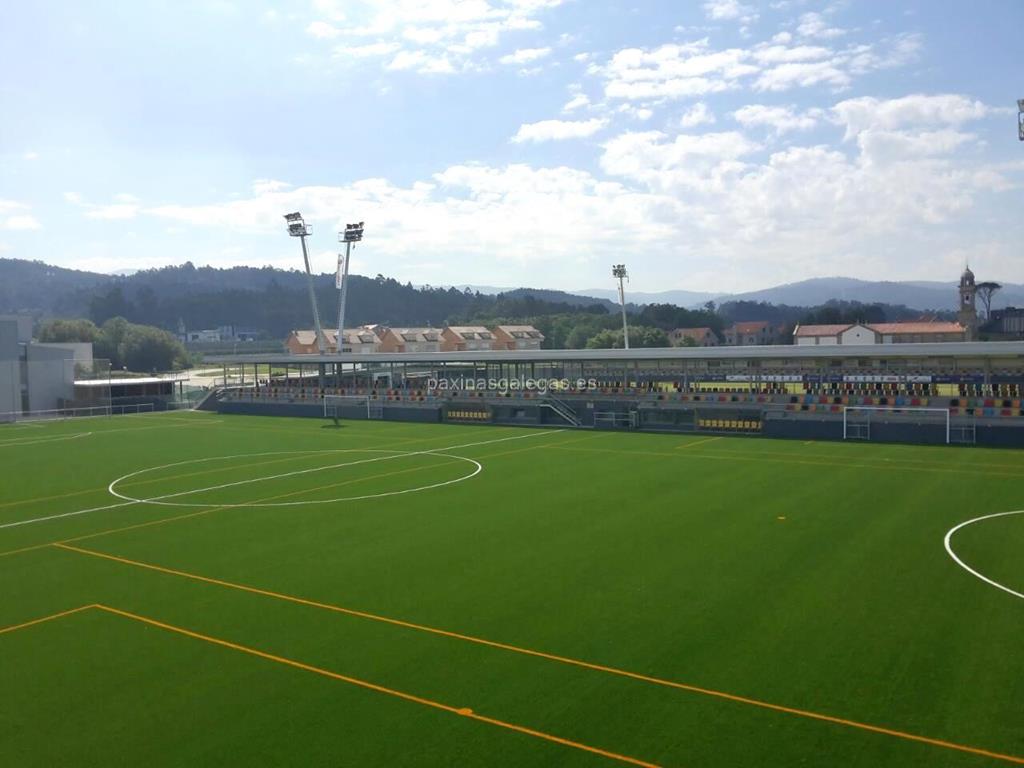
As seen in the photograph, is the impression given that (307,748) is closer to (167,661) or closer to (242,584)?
(167,661)

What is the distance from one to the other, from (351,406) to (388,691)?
52.0 m

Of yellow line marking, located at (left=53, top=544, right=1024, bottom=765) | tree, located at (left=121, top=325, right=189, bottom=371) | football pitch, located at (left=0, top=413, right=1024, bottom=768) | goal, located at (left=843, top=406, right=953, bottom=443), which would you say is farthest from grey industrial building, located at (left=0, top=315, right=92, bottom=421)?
goal, located at (left=843, top=406, right=953, bottom=443)

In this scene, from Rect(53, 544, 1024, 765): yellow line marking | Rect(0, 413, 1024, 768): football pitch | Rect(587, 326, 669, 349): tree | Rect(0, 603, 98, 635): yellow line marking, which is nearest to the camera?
Rect(53, 544, 1024, 765): yellow line marking

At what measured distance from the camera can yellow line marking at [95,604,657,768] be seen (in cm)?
992

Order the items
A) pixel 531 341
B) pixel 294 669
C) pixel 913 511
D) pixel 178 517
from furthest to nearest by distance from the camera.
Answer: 1. pixel 531 341
2. pixel 178 517
3. pixel 913 511
4. pixel 294 669

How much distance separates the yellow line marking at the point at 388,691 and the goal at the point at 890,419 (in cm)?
3378

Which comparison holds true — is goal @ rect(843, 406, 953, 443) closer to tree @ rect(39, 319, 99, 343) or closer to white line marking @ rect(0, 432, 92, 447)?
white line marking @ rect(0, 432, 92, 447)

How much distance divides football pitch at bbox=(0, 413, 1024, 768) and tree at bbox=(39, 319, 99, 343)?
113m

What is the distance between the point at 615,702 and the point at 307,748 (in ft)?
13.3

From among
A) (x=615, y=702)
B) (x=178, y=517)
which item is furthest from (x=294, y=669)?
(x=178, y=517)

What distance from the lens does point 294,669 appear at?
12812 mm

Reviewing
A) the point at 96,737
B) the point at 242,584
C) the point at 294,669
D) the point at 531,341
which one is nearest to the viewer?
the point at 96,737

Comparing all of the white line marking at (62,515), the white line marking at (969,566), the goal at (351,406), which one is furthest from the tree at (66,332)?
the white line marking at (969,566)

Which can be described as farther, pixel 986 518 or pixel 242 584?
pixel 986 518
